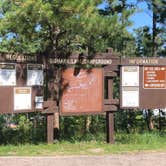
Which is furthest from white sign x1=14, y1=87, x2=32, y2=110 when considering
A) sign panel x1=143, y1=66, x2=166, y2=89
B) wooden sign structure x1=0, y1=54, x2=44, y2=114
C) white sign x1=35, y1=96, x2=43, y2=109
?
sign panel x1=143, y1=66, x2=166, y2=89

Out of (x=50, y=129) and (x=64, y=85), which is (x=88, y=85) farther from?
(x=50, y=129)

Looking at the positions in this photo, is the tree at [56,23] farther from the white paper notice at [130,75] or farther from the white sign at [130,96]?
the white sign at [130,96]

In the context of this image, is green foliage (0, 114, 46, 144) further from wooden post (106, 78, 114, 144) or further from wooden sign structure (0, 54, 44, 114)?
wooden post (106, 78, 114, 144)

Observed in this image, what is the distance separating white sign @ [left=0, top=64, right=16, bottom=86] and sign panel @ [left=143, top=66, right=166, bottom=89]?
3453 mm

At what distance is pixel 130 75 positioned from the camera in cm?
1402

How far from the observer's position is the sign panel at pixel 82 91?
13.4m

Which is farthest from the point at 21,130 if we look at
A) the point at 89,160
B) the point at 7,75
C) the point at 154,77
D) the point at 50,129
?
the point at 89,160

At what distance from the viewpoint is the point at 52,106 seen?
1321 cm

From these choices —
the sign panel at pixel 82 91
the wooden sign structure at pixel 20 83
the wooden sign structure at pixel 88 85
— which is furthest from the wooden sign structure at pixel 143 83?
the wooden sign structure at pixel 20 83

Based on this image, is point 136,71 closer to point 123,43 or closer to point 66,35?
point 66,35

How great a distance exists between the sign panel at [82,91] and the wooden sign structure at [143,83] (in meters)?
0.62

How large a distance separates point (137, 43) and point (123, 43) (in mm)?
534

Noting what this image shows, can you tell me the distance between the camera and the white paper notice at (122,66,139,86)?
13.9m

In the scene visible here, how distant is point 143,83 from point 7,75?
3.58 meters
